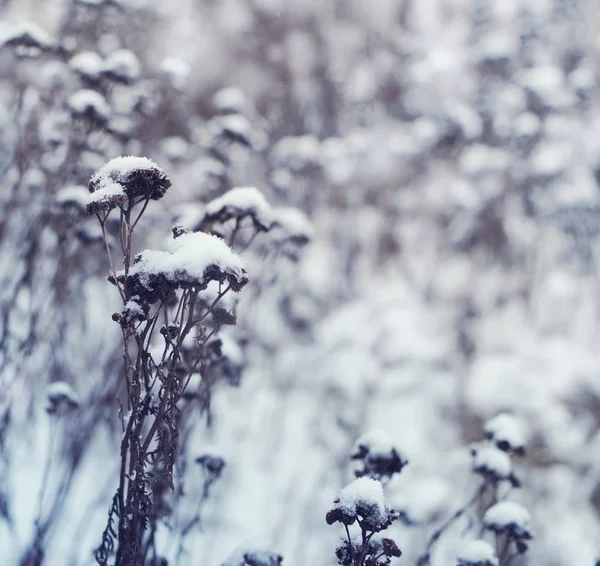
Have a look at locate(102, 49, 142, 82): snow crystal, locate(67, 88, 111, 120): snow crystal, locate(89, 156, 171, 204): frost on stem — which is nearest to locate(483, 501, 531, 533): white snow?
locate(89, 156, 171, 204): frost on stem

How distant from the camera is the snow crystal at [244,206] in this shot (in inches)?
111

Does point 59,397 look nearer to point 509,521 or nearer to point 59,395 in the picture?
point 59,395

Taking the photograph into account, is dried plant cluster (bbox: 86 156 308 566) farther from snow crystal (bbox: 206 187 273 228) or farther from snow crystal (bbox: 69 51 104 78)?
snow crystal (bbox: 69 51 104 78)

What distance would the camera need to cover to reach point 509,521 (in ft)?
9.29

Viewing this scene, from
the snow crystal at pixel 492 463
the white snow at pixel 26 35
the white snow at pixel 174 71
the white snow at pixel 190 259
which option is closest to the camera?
the white snow at pixel 190 259

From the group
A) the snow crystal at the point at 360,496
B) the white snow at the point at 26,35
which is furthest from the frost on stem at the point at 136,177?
the white snow at the point at 26,35

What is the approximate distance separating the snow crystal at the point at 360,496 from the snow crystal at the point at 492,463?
1121 millimetres

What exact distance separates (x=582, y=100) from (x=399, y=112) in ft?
9.71

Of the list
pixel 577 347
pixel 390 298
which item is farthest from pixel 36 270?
pixel 577 347

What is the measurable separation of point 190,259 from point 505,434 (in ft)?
6.84

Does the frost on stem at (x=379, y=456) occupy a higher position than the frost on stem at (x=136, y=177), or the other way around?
the frost on stem at (x=136, y=177)

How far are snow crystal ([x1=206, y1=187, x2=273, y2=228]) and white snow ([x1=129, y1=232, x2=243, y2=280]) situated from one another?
73 centimetres

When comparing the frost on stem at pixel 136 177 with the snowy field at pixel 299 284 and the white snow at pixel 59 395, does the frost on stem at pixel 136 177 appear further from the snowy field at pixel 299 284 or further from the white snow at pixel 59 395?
the white snow at pixel 59 395

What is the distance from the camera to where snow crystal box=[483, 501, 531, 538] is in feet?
9.28
